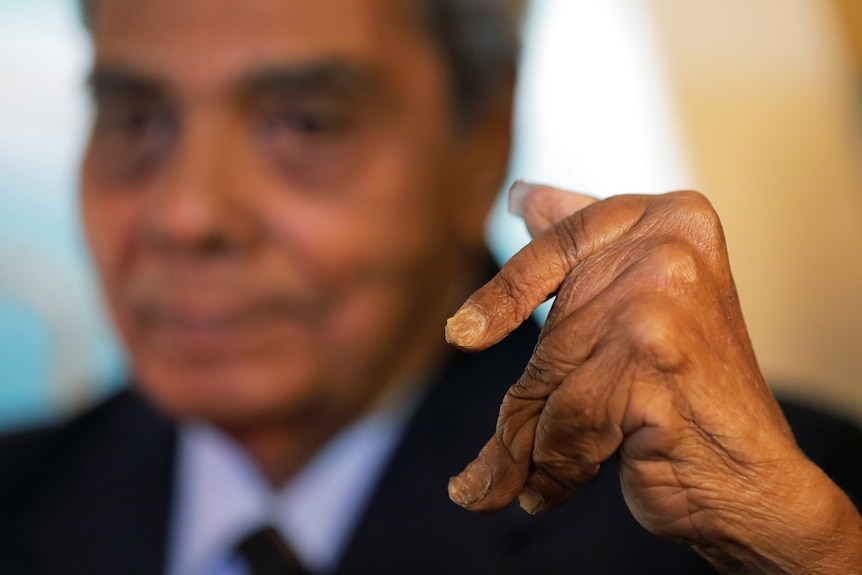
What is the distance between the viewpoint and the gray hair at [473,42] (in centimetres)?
87

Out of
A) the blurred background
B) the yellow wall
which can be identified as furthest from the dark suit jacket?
the yellow wall

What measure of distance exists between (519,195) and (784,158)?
4.10 ft

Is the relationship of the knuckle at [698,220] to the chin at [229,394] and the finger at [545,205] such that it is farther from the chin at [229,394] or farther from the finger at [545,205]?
the chin at [229,394]

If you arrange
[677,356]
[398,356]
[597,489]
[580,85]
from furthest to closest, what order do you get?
[580,85] < [398,356] < [597,489] < [677,356]

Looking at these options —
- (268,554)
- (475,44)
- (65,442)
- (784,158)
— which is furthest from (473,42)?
(784,158)

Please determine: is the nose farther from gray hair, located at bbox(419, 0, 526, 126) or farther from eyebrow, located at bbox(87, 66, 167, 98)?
gray hair, located at bbox(419, 0, 526, 126)


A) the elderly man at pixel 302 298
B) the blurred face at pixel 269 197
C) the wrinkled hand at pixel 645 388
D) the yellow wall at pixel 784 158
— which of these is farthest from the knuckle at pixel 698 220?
the yellow wall at pixel 784 158

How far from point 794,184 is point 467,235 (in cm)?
90

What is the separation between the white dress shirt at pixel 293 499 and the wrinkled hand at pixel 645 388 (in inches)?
19.6

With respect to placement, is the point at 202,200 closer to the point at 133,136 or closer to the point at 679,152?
the point at 133,136

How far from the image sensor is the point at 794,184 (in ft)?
5.10

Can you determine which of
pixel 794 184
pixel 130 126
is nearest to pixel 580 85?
pixel 794 184

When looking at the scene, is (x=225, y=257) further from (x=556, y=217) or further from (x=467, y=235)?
(x=556, y=217)

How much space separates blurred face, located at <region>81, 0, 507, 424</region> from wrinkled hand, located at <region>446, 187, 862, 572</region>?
1.41 ft
